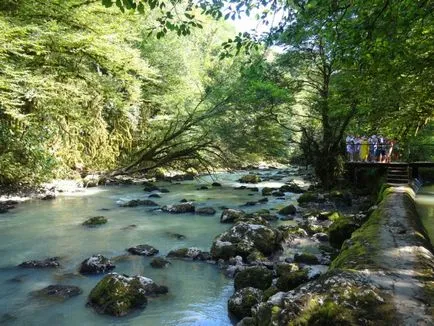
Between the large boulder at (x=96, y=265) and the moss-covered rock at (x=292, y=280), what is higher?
the moss-covered rock at (x=292, y=280)

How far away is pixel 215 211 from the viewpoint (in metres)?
13.7

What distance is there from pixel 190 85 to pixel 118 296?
71.9ft

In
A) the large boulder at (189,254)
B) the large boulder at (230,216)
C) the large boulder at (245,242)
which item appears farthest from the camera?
the large boulder at (230,216)

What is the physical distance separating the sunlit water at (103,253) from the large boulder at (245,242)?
0.51 metres

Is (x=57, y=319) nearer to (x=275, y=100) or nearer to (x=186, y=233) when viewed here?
(x=186, y=233)

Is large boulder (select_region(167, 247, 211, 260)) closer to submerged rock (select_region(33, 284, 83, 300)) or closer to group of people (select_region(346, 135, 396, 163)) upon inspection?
submerged rock (select_region(33, 284, 83, 300))

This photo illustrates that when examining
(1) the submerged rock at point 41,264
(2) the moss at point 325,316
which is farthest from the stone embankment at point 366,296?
(1) the submerged rock at point 41,264

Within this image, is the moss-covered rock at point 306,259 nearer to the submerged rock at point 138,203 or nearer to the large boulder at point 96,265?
the large boulder at point 96,265

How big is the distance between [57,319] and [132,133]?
1911cm

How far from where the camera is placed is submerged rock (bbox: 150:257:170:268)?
7.83m

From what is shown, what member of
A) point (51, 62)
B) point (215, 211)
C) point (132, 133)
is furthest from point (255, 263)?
point (132, 133)

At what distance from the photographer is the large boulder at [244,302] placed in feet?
18.5

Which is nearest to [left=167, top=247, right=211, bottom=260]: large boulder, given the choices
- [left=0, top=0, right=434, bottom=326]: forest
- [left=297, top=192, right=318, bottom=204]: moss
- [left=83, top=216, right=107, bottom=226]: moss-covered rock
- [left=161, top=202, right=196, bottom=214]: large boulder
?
[left=0, top=0, right=434, bottom=326]: forest

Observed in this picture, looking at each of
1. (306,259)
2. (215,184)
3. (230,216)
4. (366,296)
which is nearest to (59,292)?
(306,259)
